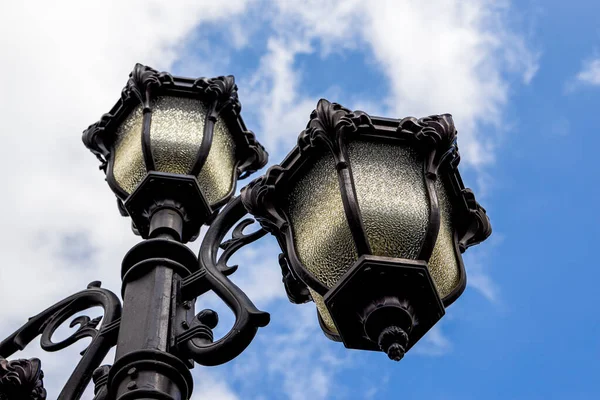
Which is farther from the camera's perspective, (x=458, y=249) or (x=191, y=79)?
(x=191, y=79)

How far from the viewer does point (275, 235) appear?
371 centimetres

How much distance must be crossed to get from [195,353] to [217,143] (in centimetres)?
135

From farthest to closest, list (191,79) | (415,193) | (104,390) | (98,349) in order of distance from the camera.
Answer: (191,79)
(98,349)
(104,390)
(415,193)

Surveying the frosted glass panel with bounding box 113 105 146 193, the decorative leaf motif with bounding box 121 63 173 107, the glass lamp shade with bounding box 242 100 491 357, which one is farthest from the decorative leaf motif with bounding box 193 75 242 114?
the glass lamp shade with bounding box 242 100 491 357

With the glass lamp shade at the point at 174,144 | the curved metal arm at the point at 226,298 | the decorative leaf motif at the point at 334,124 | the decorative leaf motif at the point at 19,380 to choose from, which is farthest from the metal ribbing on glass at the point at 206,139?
the decorative leaf motif at the point at 19,380

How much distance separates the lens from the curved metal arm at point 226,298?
3.58m

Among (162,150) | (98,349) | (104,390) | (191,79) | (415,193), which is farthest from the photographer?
(191,79)

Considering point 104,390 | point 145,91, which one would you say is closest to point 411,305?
point 104,390

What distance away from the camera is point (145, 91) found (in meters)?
4.58

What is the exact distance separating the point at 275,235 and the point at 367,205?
19.5 inches

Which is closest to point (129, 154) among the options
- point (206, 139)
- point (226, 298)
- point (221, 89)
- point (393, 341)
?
point (206, 139)

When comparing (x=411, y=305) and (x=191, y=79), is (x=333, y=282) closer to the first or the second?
(x=411, y=305)

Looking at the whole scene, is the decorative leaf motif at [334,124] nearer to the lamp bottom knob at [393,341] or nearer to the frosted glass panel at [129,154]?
the lamp bottom knob at [393,341]

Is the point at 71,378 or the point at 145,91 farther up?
the point at 145,91
